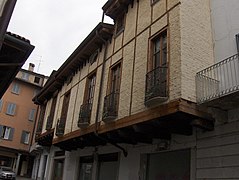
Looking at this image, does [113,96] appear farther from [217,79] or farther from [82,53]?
[82,53]

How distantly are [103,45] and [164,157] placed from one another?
6.81 meters

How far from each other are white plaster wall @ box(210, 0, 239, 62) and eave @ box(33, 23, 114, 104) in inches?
228

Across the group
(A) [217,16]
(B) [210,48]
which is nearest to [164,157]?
(B) [210,48]

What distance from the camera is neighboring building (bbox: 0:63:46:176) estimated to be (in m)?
34.1

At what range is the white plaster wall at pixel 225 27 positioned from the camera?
8.55 metres

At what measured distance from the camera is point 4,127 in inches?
1352

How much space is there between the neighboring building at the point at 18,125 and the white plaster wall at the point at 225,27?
2918 centimetres

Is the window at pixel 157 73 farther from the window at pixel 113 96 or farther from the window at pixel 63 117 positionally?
the window at pixel 63 117

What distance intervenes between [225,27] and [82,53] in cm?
893

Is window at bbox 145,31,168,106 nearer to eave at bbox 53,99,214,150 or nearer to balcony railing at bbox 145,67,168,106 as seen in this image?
balcony railing at bbox 145,67,168,106

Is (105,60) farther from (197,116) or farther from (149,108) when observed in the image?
(197,116)

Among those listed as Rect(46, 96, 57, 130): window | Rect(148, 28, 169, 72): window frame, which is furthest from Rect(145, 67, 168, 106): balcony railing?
Rect(46, 96, 57, 130): window

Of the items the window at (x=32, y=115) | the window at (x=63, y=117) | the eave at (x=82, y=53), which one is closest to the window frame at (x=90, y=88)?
the eave at (x=82, y=53)

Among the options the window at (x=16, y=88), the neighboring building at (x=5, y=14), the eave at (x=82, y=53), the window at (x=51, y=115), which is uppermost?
the window at (x=16, y=88)
